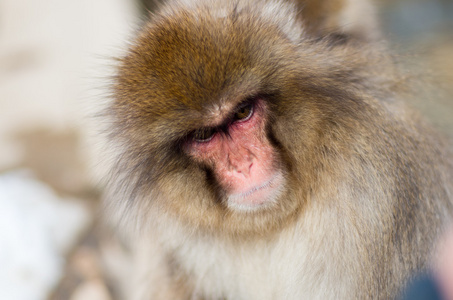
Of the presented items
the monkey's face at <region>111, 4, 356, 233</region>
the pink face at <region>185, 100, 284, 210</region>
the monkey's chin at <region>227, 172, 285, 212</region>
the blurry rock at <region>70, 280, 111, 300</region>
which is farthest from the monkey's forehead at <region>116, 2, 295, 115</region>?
the blurry rock at <region>70, 280, 111, 300</region>

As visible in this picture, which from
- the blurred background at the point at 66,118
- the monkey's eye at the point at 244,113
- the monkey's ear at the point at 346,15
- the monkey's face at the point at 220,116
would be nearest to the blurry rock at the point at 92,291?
the blurred background at the point at 66,118

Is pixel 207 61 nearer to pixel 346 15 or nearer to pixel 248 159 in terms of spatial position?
pixel 248 159

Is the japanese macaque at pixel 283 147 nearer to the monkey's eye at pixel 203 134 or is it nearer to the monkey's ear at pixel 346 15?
the monkey's eye at pixel 203 134

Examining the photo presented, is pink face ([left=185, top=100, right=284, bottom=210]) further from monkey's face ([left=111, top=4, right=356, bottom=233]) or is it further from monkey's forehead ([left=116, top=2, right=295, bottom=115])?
monkey's forehead ([left=116, top=2, right=295, bottom=115])

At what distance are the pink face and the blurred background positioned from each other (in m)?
0.59

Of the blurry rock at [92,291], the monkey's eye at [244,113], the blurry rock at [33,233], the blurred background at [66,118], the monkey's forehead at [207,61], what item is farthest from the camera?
the blurry rock at [92,291]

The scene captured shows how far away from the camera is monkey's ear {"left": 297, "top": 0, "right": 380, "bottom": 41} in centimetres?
277

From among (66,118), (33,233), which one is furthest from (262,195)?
(66,118)

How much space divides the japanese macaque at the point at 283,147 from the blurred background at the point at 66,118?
0.92 feet

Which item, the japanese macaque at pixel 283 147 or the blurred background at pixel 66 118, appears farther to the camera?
the blurred background at pixel 66 118

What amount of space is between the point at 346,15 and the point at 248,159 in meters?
1.66

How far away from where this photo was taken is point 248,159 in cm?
173

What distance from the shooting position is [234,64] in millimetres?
1646

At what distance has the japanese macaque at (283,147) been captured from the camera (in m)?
1.69
